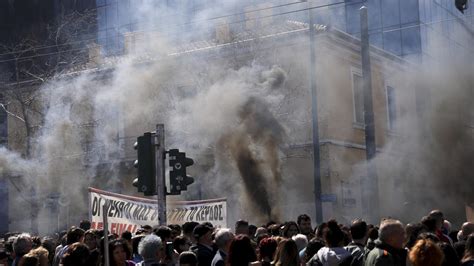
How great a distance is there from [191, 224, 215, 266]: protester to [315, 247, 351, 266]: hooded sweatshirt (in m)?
1.18

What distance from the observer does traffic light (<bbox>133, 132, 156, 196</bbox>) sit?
468 inches

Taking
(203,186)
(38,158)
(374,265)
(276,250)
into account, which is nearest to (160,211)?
(276,250)

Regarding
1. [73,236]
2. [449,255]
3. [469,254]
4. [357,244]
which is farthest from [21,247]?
[469,254]

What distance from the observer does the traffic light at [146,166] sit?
11.9 meters

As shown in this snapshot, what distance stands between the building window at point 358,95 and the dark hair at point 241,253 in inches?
801

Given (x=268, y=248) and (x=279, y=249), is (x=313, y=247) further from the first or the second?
(x=279, y=249)

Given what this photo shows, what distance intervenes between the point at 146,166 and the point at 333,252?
5497mm

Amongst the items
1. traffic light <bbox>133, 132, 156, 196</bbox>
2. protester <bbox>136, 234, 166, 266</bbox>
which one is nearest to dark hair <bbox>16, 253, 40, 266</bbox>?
protester <bbox>136, 234, 166, 266</bbox>

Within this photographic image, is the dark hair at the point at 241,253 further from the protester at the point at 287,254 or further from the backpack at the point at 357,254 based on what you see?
the backpack at the point at 357,254

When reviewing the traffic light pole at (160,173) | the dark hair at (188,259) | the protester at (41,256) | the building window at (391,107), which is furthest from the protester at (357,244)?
the building window at (391,107)

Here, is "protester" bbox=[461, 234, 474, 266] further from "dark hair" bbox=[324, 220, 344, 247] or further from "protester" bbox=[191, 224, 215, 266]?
"protester" bbox=[191, 224, 215, 266]

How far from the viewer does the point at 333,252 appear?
7.02 meters

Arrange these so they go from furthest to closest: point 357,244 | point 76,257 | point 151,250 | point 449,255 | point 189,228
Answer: point 189,228, point 357,244, point 151,250, point 449,255, point 76,257

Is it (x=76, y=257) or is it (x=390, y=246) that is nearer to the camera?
(x=76, y=257)
